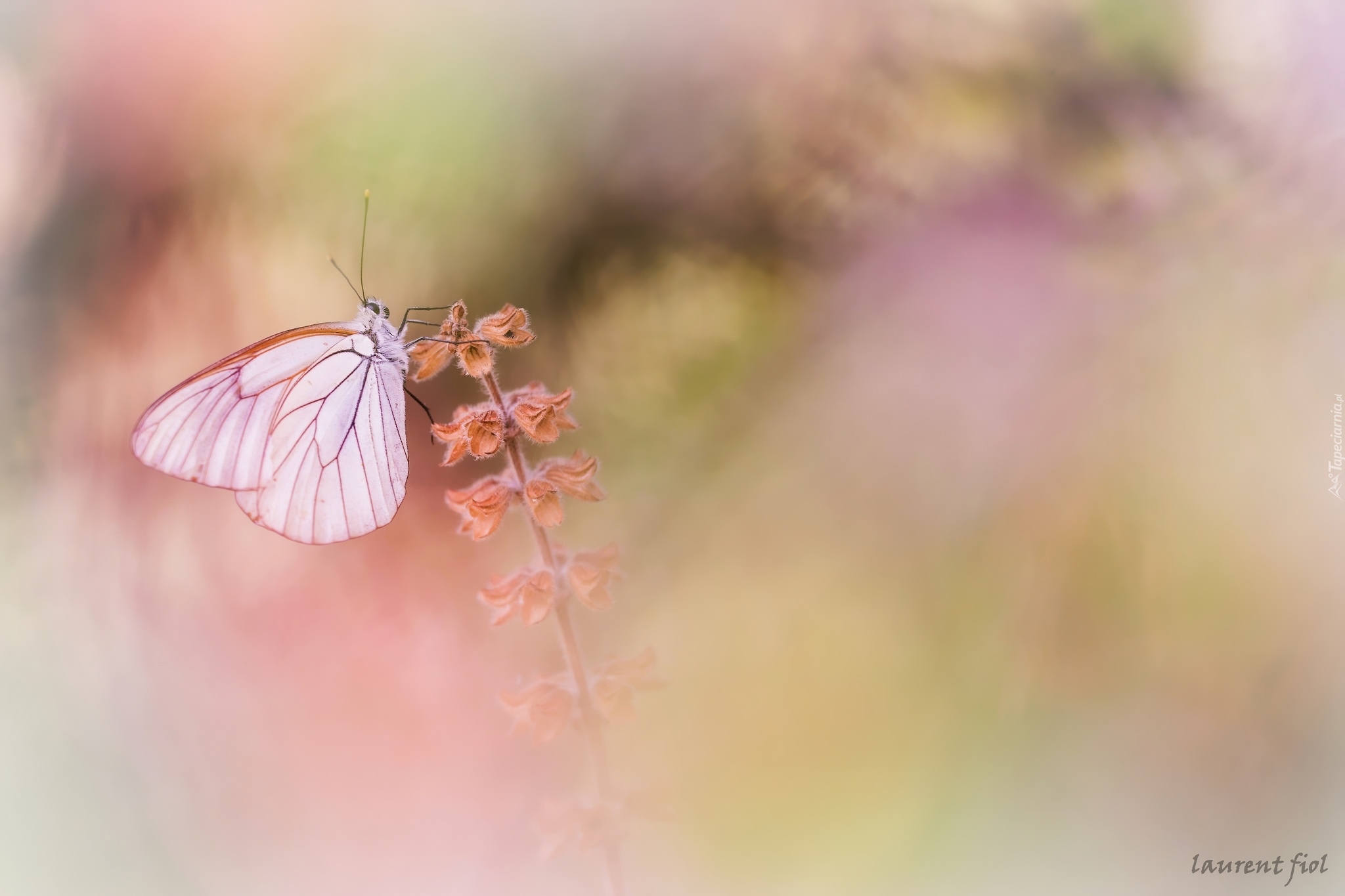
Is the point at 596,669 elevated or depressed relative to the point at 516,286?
depressed

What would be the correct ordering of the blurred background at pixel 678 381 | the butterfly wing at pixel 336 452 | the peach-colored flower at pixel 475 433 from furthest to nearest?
the blurred background at pixel 678 381
the butterfly wing at pixel 336 452
the peach-colored flower at pixel 475 433

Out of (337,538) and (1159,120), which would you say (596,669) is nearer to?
(337,538)

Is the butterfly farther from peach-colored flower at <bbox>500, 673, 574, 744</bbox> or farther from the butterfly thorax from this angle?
peach-colored flower at <bbox>500, 673, 574, 744</bbox>

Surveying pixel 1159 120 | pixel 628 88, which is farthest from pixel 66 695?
pixel 1159 120
